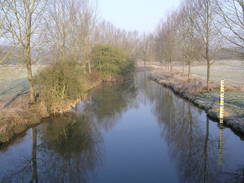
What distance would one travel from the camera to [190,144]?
8.07 m

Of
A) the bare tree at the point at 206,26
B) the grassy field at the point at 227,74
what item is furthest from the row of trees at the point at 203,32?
the grassy field at the point at 227,74

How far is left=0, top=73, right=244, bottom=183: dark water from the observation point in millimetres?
6055

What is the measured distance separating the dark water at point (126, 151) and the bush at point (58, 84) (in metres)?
1.29

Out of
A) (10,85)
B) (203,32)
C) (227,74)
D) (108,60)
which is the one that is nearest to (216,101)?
(203,32)

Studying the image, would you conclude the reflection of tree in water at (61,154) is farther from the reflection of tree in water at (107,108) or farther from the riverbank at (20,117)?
the reflection of tree in water at (107,108)

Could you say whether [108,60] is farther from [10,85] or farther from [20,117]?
[20,117]

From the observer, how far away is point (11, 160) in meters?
7.09

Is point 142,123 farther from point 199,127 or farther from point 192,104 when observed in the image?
point 192,104

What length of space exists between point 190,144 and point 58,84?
28.4 feet

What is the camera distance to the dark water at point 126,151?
605 centimetres

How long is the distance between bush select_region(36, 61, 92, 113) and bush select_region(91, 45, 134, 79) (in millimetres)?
15424

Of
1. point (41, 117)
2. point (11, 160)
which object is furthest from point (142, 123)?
point (11, 160)

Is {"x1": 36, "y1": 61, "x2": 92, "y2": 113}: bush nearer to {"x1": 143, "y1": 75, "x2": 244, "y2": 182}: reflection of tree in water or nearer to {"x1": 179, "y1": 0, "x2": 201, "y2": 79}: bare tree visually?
{"x1": 143, "y1": 75, "x2": 244, "y2": 182}: reflection of tree in water

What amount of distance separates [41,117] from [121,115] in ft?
15.4
